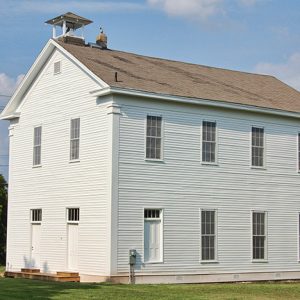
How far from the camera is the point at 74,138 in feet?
106

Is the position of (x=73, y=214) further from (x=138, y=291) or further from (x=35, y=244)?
(x=138, y=291)

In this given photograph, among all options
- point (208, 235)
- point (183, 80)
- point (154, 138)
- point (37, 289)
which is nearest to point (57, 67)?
point (183, 80)

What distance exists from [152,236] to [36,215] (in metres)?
6.87

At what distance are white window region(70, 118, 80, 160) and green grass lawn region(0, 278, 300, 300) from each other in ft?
20.2

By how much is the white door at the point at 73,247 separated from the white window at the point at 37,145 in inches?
171

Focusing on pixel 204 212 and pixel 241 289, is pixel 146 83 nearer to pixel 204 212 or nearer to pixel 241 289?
pixel 204 212

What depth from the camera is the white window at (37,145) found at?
1380 inches

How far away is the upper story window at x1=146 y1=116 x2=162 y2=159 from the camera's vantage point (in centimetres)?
→ 3073

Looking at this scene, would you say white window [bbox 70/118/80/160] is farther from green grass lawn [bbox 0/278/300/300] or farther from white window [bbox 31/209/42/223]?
green grass lawn [bbox 0/278/300/300]

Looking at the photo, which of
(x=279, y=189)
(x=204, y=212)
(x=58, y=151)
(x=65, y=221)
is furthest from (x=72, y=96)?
(x=279, y=189)

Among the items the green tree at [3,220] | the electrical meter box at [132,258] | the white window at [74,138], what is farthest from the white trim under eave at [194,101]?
the green tree at [3,220]

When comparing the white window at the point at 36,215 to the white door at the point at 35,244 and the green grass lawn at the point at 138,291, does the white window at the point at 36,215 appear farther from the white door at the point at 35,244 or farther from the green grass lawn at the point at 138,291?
the green grass lawn at the point at 138,291

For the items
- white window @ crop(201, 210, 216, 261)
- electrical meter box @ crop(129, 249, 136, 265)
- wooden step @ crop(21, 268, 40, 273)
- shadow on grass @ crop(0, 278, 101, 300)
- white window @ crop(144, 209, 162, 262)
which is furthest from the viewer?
wooden step @ crop(21, 268, 40, 273)

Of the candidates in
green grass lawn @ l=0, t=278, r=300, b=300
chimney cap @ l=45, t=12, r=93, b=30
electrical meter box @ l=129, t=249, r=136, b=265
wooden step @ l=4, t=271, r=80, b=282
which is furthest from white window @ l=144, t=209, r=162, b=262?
chimney cap @ l=45, t=12, r=93, b=30
